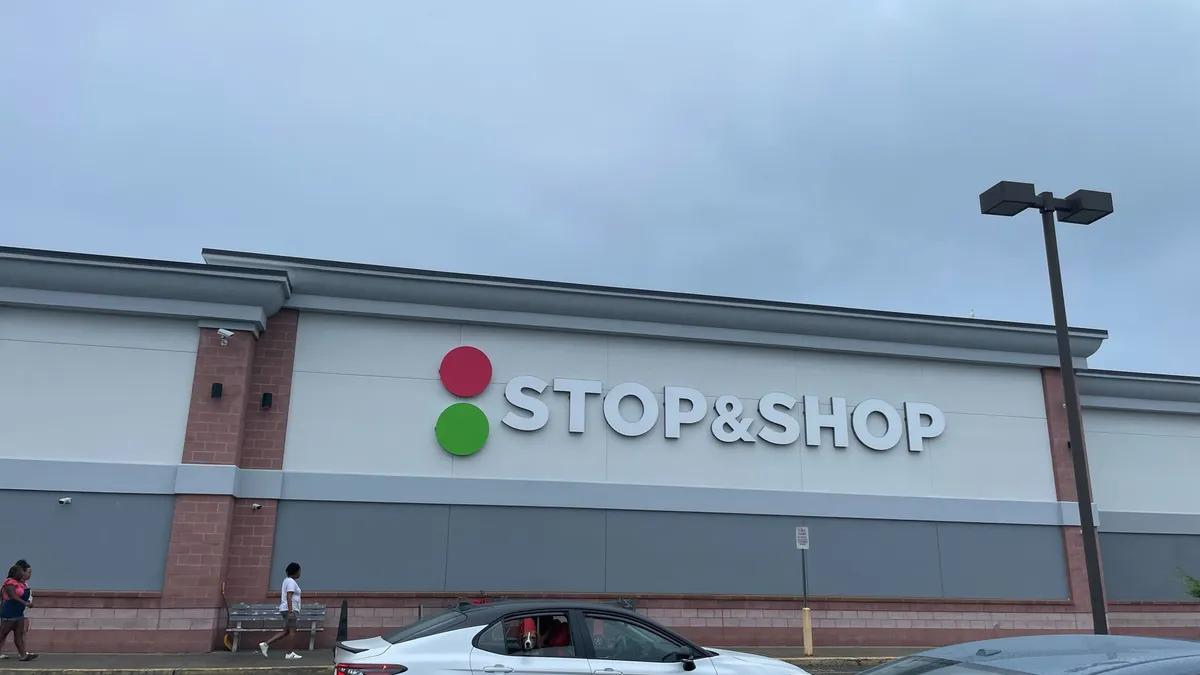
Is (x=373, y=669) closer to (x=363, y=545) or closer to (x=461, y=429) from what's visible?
(x=363, y=545)

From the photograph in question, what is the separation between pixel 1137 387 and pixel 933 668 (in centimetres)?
2238

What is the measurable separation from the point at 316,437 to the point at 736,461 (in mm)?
8545

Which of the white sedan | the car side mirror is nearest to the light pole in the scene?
the white sedan

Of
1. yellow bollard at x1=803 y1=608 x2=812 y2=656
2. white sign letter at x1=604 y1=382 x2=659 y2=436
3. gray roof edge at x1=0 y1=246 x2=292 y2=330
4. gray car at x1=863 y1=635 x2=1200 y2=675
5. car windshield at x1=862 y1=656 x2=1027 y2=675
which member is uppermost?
gray roof edge at x1=0 y1=246 x2=292 y2=330

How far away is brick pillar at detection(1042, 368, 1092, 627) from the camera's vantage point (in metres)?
21.0

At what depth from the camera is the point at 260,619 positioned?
16.7m

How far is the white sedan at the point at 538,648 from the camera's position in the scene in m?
8.61

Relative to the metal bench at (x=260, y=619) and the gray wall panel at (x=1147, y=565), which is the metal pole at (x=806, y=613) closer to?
the gray wall panel at (x=1147, y=565)

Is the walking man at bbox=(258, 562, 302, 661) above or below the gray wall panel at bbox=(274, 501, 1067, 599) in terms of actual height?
below

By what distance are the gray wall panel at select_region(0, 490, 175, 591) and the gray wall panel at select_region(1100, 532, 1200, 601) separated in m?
20.3

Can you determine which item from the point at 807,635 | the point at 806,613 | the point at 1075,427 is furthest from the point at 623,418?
the point at 1075,427

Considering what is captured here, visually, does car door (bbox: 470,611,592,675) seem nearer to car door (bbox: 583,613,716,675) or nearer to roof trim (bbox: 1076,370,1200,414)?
car door (bbox: 583,613,716,675)

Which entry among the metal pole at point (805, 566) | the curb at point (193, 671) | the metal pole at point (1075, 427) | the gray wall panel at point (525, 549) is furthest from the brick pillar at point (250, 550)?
the metal pole at point (1075, 427)

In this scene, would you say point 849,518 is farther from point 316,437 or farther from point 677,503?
point 316,437
